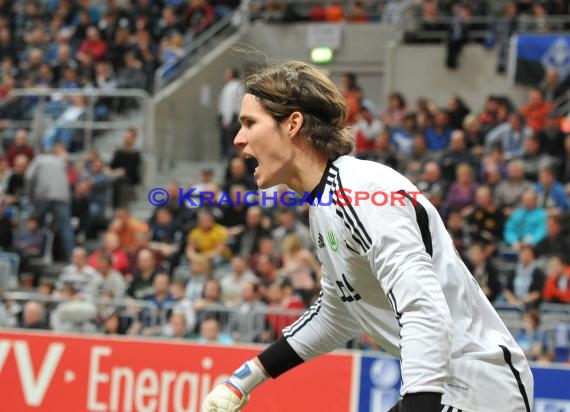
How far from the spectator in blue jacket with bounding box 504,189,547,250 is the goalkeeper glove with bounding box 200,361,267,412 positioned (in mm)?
8261

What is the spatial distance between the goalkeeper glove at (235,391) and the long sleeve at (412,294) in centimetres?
96

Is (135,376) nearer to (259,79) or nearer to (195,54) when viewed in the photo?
(259,79)

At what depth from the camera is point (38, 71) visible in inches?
810

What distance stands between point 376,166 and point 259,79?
19.9 inches

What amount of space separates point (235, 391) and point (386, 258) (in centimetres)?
109

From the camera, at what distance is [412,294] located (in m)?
3.00

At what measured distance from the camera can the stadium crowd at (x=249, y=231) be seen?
441 inches

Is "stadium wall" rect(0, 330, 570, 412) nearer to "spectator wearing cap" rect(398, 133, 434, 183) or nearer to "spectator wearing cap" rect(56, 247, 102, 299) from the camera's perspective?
"spectator wearing cap" rect(56, 247, 102, 299)

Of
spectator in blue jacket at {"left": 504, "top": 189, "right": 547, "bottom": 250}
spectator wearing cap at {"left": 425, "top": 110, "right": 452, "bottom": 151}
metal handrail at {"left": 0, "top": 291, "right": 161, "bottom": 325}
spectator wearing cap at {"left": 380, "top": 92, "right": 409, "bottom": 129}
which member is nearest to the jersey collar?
metal handrail at {"left": 0, "top": 291, "right": 161, "bottom": 325}

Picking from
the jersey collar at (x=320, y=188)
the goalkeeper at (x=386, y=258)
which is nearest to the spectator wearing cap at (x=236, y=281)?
the goalkeeper at (x=386, y=258)

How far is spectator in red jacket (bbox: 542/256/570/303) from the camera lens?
10.9 meters

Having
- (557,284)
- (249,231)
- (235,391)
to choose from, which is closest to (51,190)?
(249,231)

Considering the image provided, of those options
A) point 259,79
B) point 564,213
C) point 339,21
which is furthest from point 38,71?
point 259,79

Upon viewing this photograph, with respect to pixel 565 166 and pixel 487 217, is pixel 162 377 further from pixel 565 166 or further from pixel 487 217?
pixel 565 166
